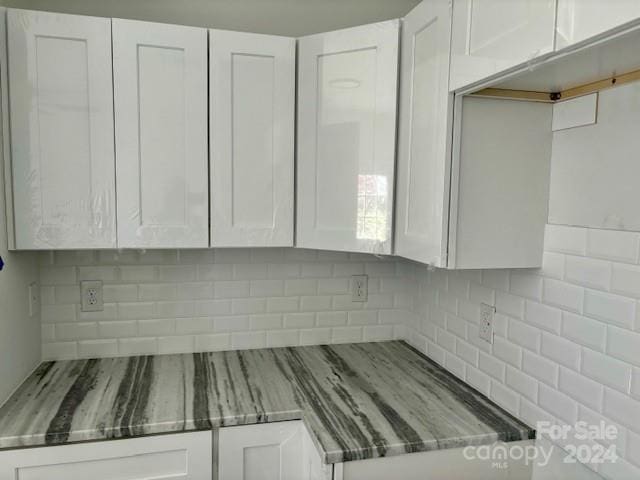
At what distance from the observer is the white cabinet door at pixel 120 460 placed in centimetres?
137

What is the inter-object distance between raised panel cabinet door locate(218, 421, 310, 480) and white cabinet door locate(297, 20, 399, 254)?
2.17ft

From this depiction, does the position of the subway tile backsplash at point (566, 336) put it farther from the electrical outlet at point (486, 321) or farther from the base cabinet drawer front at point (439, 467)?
the base cabinet drawer front at point (439, 467)

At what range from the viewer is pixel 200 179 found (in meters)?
1.69

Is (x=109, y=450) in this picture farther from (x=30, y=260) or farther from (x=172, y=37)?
(x=172, y=37)

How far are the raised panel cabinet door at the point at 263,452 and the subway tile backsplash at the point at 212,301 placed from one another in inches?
24.0

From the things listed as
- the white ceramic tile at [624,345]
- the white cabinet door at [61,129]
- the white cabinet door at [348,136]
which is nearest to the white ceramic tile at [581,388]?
the white ceramic tile at [624,345]

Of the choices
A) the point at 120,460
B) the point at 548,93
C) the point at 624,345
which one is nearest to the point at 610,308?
the point at 624,345

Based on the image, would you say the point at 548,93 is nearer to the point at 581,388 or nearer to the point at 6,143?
the point at 581,388

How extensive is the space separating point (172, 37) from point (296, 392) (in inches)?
51.7

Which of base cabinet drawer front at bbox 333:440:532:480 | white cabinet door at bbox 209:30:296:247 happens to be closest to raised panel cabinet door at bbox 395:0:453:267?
white cabinet door at bbox 209:30:296:247

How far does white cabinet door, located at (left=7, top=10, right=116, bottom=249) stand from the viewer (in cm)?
152

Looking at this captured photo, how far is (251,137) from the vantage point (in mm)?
1721

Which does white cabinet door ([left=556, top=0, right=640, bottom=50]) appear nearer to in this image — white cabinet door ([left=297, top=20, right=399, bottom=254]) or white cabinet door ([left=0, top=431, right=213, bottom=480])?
white cabinet door ([left=297, top=20, right=399, bottom=254])

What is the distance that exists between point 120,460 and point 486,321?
4.16 ft
